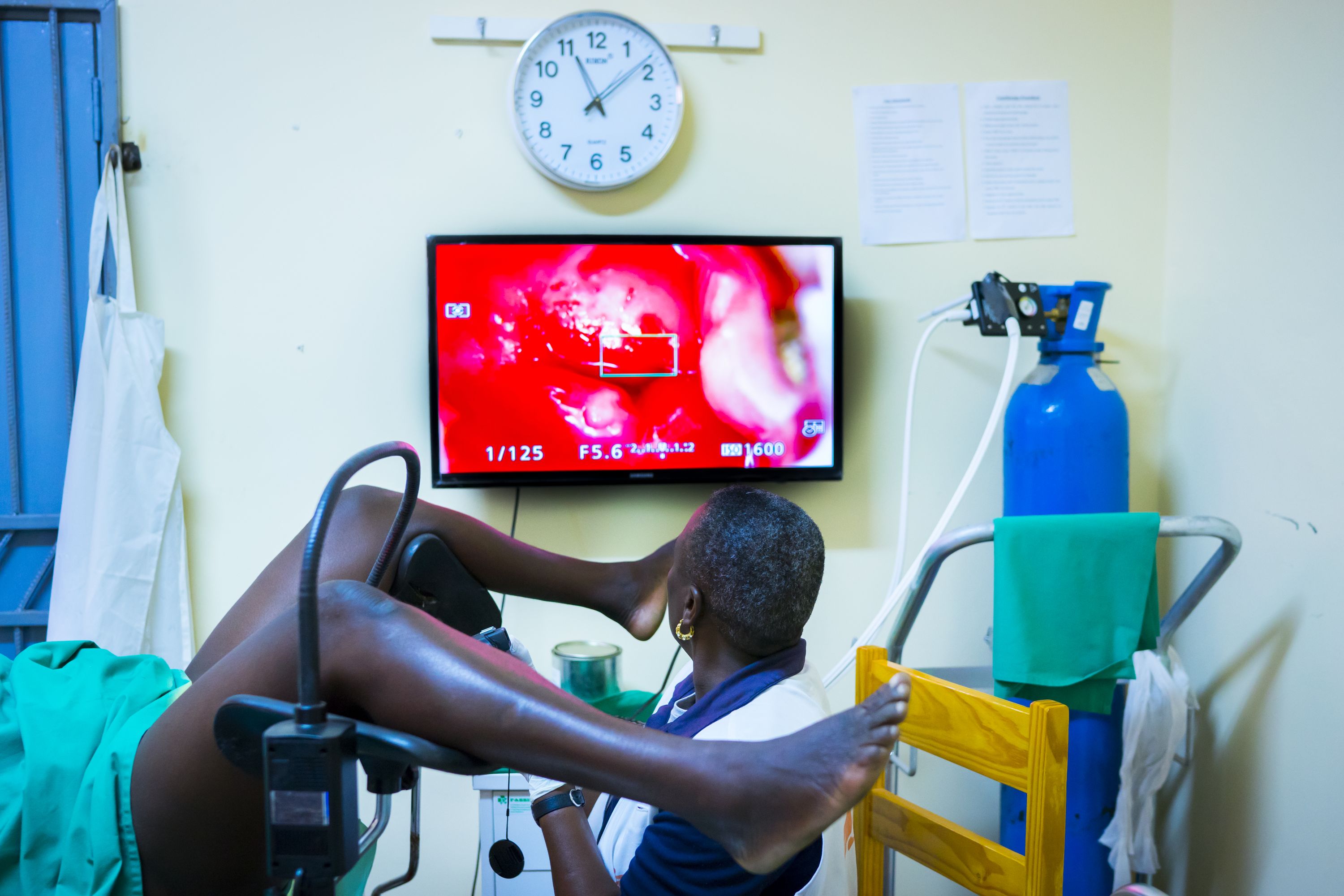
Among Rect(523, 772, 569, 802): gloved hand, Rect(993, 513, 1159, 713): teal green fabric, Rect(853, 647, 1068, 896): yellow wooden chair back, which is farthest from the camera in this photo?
Rect(993, 513, 1159, 713): teal green fabric

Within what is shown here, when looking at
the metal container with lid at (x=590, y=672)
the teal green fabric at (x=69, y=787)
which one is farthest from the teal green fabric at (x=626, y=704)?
the teal green fabric at (x=69, y=787)

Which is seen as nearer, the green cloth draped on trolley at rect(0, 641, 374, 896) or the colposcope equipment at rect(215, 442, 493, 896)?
the colposcope equipment at rect(215, 442, 493, 896)

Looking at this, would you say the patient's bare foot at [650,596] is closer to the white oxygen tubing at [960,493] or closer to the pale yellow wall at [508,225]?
the white oxygen tubing at [960,493]

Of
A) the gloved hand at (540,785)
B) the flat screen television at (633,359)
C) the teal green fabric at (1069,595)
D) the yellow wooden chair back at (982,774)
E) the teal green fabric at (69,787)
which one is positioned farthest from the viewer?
the flat screen television at (633,359)

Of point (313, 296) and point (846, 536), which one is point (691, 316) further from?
point (313, 296)

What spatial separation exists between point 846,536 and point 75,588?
5.29ft

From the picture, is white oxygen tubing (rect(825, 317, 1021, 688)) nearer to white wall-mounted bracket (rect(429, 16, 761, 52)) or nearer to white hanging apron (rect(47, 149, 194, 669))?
white wall-mounted bracket (rect(429, 16, 761, 52))

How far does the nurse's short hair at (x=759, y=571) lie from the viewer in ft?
3.45

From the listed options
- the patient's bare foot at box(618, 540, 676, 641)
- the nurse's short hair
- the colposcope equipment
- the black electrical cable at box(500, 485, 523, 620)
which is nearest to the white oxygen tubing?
the patient's bare foot at box(618, 540, 676, 641)

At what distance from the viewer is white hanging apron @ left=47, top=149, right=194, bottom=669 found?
1786 mm

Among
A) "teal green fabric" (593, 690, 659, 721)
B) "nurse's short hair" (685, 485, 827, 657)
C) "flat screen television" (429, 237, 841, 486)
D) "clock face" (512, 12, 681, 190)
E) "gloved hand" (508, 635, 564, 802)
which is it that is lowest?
"teal green fabric" (593, 690, 659, 721)

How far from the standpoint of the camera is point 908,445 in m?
2.00

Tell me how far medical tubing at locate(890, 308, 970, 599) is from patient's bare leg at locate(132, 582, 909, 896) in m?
1.11

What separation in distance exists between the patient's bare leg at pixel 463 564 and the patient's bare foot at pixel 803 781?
1.97 ft
